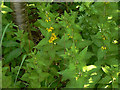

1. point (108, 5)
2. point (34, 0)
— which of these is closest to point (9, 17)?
point (34, 0)

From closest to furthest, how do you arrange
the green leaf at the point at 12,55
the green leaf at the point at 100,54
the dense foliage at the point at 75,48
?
the dense foliage at the point at 75,48 < the green leaf at the point at 100,54 < the green leaf at the point at 12,55

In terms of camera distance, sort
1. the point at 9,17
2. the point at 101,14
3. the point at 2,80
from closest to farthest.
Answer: the point at 2,80
the point at 101,14
the point at 9,17

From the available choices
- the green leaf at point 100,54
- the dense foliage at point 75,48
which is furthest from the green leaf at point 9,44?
the green leaf at point 100,54

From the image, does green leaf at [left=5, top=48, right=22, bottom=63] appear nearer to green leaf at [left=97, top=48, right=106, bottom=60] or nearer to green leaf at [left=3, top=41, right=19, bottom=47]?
green leaf at [left=3, top=41, right=19, bottom=47]

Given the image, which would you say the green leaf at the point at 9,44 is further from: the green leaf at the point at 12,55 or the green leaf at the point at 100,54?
the green leaf at the point at 100,54

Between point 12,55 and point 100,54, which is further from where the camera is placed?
point 12,55

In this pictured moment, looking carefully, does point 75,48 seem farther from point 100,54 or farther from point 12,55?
point 12,55

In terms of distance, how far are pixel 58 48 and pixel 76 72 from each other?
453 mm

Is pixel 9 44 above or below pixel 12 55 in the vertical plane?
above

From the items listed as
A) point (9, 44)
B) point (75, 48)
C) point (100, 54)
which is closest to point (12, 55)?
point (9, 44)

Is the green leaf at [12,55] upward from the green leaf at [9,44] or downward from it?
downward

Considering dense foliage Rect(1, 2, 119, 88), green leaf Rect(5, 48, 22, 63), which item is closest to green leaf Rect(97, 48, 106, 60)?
dense foliage Rect(1, 2, 119, 88)

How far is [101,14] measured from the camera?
1694mm

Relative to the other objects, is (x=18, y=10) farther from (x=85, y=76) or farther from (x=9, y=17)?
(x=85, y=76)
